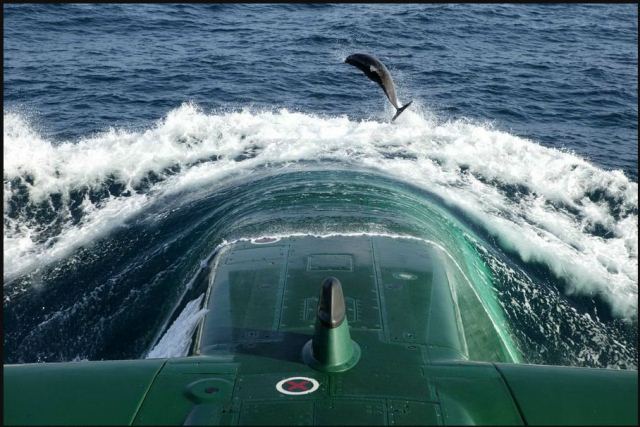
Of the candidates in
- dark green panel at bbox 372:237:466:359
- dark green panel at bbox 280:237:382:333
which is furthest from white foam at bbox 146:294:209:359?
dark green panel at bbox 372:237:466:359

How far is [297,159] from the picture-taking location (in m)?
26.9

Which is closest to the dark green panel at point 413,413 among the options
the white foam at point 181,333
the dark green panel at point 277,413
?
the dark green panel at point 277,413

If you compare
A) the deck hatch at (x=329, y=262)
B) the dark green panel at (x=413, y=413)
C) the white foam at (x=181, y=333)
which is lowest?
the dark green panel at (x=413, y=413)

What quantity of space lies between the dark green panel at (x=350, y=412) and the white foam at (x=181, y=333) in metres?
4.51

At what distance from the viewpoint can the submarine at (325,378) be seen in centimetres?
935

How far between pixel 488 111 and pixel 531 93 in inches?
196

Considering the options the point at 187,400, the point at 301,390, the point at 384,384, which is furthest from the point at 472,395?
the point at 187,400

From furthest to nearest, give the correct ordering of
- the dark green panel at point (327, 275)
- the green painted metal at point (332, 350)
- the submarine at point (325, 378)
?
the dark green panel at point (327, 275) < the green painted metal at point (332, 350) < the submarine at point (325, 378)

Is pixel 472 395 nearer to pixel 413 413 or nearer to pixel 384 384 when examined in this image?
pixel 413 413

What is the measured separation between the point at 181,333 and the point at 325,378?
5.50 m

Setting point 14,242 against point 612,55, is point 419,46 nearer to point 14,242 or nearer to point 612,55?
point 612,55

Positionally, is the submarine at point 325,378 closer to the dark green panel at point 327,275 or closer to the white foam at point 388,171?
the dark green panel at point 327,275

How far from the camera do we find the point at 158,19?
49656 mm

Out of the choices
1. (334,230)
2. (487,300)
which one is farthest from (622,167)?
(334,230)
